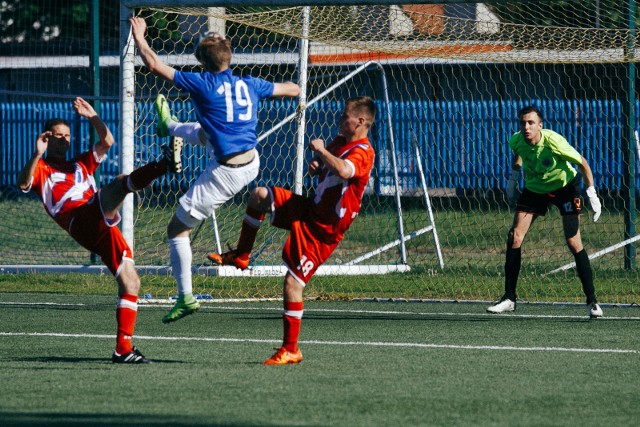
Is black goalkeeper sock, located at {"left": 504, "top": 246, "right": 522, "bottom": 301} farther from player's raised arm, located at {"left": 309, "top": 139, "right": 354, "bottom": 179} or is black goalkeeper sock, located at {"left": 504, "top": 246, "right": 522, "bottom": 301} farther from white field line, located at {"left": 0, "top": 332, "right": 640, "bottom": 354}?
player's raised arm, located at {"left": 309, "top": 139, "right": 354, "bottom": 179}

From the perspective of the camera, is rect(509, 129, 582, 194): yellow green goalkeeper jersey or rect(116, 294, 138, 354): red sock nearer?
rect(116, 294, 138, 354): red sock

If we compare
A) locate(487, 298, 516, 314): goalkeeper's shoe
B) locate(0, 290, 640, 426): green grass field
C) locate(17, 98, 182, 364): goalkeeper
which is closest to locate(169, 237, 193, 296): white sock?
locate(17, 98, 182, 364): goalkeeper

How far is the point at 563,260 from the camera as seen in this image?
16.7 metres

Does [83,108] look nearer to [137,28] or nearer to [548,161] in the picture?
[137,28]

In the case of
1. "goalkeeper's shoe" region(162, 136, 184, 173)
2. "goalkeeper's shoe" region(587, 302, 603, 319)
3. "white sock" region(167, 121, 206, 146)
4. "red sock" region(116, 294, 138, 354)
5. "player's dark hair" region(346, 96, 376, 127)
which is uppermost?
"player's dark hair" region(346, 96, 376, 127)

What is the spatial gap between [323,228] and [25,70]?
25187mm

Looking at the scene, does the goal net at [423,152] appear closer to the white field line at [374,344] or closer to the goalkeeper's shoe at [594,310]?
the goalkeeper's shoe at [594,310]

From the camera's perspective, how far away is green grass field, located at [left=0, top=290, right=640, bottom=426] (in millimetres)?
6051

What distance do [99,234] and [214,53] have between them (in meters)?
1.47

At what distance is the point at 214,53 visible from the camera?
8500 millimetres

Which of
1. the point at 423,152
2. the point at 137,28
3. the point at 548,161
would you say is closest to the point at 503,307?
the point at 548,161

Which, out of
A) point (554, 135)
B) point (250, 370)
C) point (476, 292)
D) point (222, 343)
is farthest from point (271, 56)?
point (250, 370)

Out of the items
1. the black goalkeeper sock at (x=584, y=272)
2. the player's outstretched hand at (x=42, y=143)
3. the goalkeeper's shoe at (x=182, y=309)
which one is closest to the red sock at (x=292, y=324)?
the goalkeeper's shoe at (x=182, y=309)

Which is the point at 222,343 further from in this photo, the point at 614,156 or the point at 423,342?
the point at 614,156
